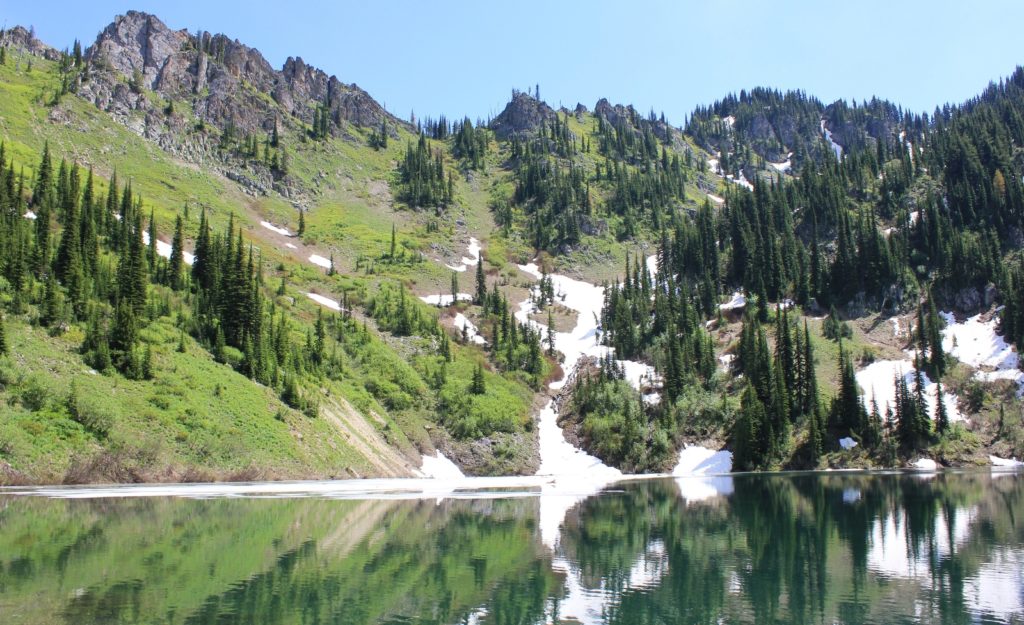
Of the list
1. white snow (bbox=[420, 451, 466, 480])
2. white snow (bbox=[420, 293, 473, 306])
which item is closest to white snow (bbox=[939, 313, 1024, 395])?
white snow (bbox=[420, 451, 466, 480])

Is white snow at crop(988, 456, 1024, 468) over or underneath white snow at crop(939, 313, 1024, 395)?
underneath

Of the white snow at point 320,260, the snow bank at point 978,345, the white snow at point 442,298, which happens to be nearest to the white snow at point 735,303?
the snow bank at point 978,345

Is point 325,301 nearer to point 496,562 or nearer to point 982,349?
point 496,562

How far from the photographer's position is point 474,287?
17050 cm

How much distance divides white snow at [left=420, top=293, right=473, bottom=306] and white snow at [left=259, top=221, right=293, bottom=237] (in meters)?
44.0

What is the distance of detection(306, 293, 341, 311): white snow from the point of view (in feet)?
408

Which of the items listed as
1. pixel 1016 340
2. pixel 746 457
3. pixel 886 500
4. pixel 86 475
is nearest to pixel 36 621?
pixel 86 475

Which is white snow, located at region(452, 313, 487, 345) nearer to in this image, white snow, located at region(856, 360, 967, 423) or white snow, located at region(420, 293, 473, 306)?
white snow, located at region(420, 293, 473, 306)

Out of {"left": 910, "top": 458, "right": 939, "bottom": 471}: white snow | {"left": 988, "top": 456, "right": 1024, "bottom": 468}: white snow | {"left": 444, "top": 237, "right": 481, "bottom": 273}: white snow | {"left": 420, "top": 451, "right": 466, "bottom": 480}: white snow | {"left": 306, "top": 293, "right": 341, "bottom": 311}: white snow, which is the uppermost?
{"left": 444, "top": 237, "right": 481, "bottom": 273}: white snow

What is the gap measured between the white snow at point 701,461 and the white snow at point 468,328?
48.5 m

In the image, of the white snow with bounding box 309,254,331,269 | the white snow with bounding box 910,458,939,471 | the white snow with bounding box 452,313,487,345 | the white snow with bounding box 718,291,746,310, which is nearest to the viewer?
the white snow with bounding box 910,458,939,471

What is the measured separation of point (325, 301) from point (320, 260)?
1433 inches

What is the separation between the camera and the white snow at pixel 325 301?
124312 mm

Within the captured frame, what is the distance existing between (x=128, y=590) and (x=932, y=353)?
11814 centimetres
